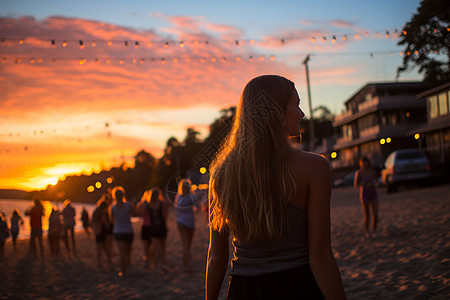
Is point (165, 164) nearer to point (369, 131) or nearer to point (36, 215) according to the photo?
point (369, 131)

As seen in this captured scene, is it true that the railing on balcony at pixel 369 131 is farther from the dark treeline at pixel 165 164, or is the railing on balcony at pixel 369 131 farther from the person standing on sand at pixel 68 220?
the person standing on sand at pixel 68 220

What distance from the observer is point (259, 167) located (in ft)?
5.48

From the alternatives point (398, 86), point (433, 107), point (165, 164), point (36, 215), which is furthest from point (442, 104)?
point (165, 164)

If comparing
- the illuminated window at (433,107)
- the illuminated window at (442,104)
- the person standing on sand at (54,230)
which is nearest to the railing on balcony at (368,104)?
the illuminated window at (433,107)

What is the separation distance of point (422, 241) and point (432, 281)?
291cm

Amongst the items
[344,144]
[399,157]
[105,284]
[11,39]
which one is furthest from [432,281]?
[344,144]

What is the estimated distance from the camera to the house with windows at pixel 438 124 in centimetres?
2536

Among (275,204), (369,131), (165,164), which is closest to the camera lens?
(275,204)

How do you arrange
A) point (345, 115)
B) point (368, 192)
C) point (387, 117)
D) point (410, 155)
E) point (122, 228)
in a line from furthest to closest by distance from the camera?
point (345, 115) < point (387, 117) < point (410, 155) < point (368, 192) < point (122, 228)

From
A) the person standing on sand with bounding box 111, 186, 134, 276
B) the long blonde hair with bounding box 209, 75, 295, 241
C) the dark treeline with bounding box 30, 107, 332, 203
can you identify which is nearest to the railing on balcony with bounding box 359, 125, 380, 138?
the dark treeline with bounding box 30, 107, 332, 203

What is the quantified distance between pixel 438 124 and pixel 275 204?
28.1 meters

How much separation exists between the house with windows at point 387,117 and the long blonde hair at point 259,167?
121 feet

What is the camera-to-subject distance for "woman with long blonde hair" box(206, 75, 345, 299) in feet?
5.33

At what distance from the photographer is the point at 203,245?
12328mm
